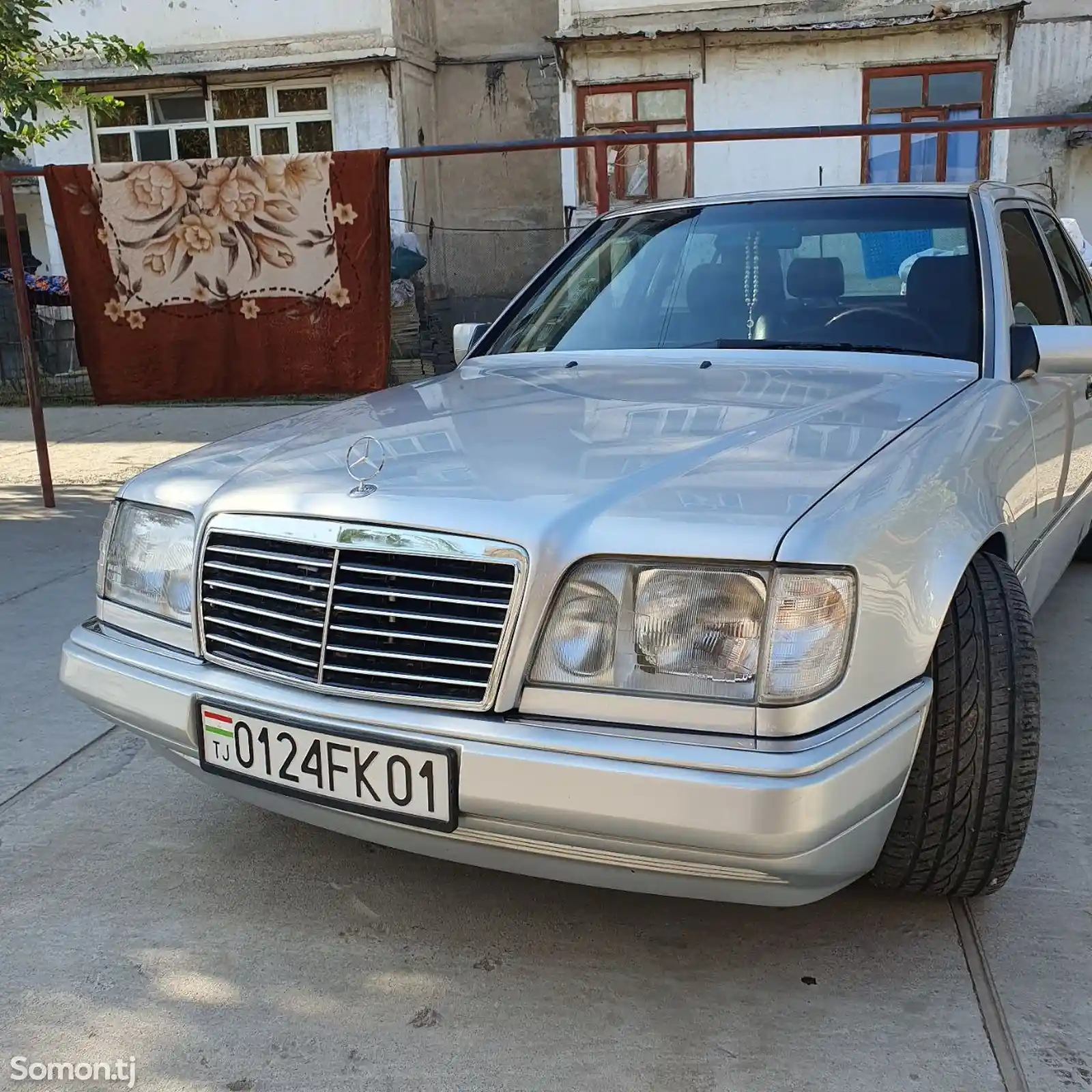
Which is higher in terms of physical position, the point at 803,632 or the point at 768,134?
the point at 768,134

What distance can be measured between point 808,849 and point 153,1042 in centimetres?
118

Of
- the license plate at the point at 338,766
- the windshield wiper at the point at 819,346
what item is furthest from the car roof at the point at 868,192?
the license plate at the point at 338,766

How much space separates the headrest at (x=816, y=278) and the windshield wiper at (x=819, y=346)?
0.19 meters

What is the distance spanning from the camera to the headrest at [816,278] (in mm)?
3062

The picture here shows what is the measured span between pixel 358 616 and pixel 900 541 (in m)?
0.94

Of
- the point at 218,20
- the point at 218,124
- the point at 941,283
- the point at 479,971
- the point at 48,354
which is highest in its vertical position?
the point at 218,20

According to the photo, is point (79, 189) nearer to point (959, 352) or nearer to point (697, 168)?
point (959, 352)

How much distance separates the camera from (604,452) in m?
2.13

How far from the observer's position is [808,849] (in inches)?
66.9

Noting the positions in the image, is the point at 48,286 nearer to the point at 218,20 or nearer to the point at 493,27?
the point at 218,20

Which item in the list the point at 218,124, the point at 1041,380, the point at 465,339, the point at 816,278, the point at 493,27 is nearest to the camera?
the point at 1041,380

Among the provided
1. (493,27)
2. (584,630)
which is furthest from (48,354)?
(584,630)

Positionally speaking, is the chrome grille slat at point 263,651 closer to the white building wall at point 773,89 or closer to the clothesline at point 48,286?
the clothesline at point 48,286

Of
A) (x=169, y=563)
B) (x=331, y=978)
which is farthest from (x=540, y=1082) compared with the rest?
(x=169, y=563)
